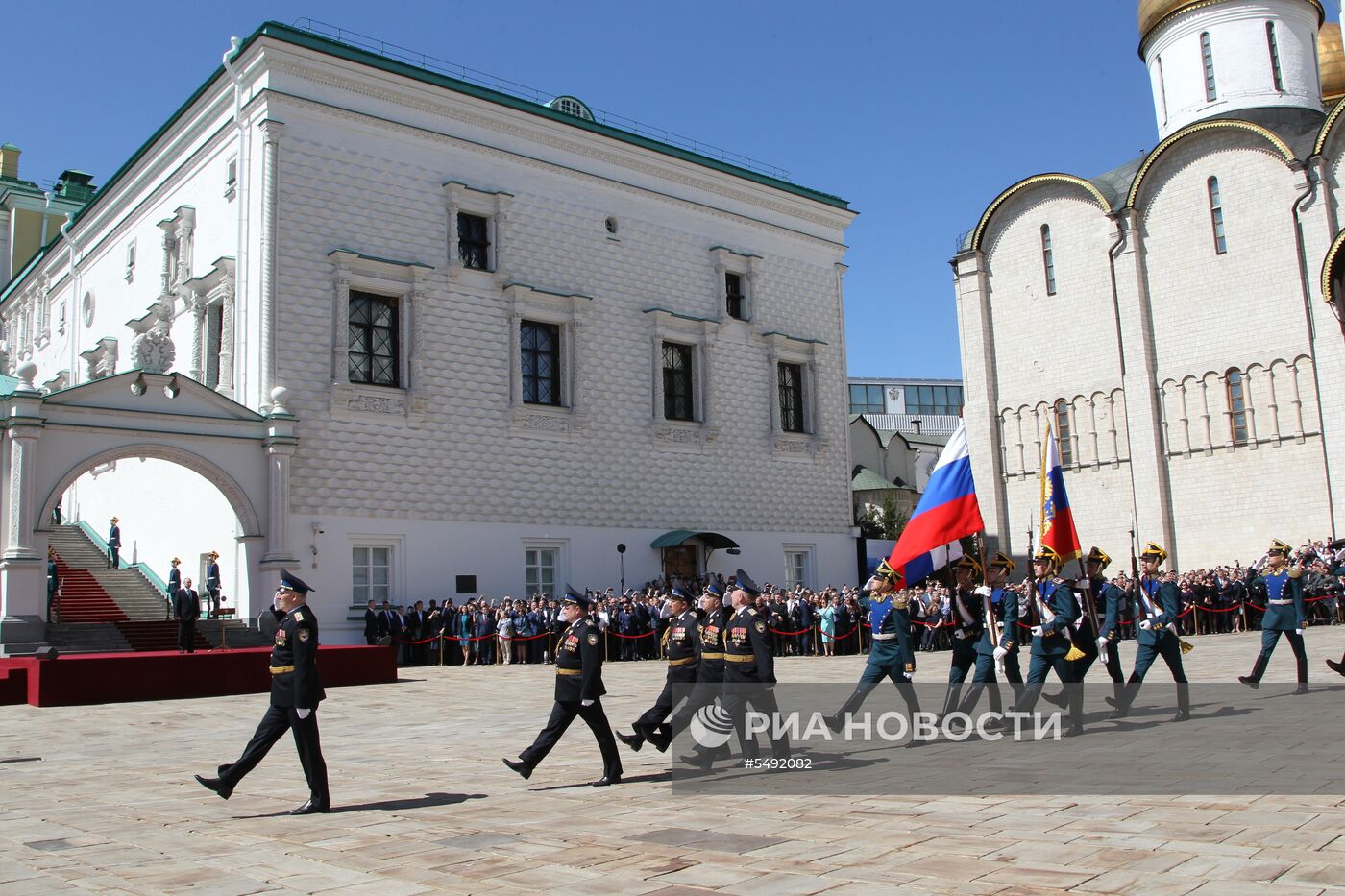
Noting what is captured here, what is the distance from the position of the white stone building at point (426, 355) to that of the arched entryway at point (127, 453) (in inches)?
2.2

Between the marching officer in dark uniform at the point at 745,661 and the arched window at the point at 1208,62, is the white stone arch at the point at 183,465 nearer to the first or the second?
the marching officer in dark uniform at the point at 745,661

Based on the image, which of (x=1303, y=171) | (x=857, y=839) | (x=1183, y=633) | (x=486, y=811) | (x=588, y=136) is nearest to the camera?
(x=857, y=839)

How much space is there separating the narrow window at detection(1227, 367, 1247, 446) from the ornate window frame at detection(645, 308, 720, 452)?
647 inches

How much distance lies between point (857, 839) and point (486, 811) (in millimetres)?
2838

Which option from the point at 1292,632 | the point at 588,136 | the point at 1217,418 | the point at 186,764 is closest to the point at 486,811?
the point at 186,764

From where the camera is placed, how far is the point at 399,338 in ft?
90.2

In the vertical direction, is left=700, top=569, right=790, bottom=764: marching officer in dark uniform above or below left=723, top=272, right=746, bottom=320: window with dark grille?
below

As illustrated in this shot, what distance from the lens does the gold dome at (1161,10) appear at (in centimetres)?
4019

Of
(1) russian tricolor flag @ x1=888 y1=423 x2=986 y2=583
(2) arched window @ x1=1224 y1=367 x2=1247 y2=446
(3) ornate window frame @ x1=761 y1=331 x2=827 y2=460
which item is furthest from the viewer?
(2) arched window @ x1=1224 y1=367 x2=1247 y2=446

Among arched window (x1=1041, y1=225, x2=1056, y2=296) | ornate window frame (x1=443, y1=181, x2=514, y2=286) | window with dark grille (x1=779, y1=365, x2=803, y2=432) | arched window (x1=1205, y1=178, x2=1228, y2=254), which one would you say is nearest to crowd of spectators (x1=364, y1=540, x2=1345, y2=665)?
ornate window frame (x1=443, y1=181, x2=514, y2=286)

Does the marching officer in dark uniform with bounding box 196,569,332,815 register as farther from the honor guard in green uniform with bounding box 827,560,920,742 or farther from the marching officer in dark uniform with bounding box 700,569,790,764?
the honor guard in green uniform with bounding box 827,560,920,742

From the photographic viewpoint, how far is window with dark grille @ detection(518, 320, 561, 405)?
29.8 metres

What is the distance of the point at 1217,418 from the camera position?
36.0m

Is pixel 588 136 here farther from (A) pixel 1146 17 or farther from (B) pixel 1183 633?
(A) pixel 1146 17
